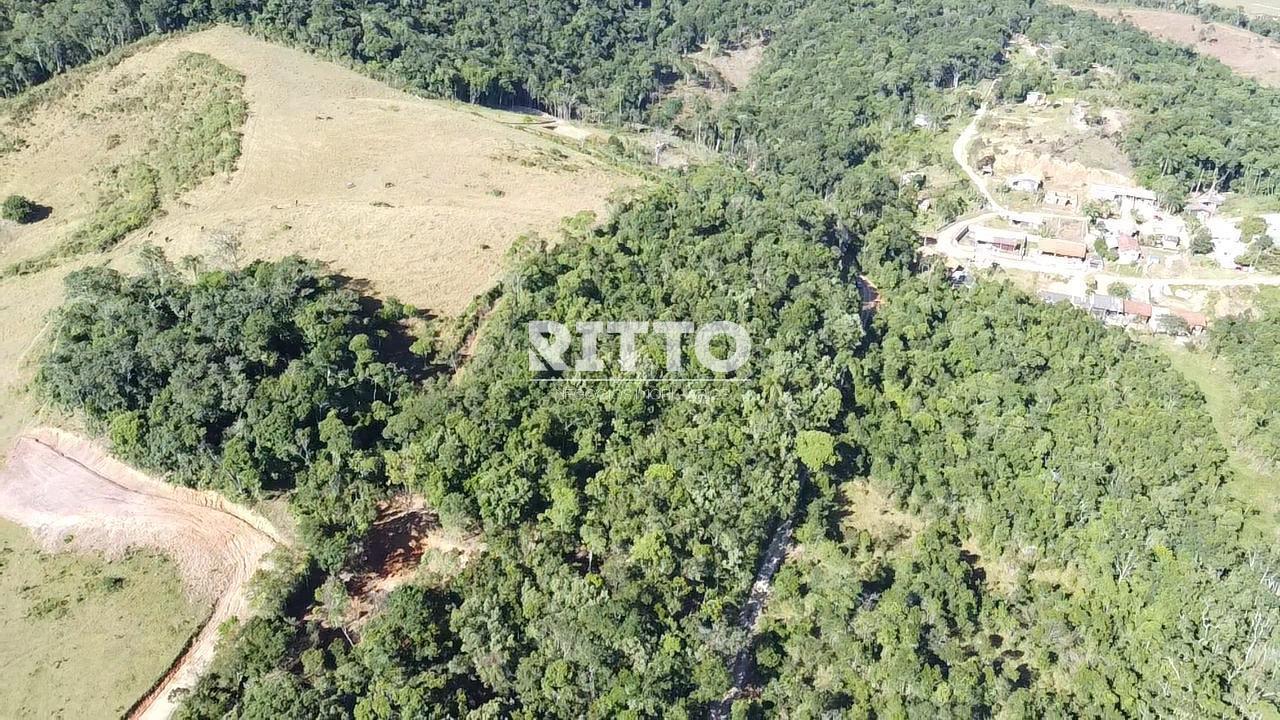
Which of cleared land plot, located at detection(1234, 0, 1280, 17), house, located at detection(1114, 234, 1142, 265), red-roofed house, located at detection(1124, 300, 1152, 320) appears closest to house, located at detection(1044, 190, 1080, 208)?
house, located at detection(1114, 234, 1142, 265)

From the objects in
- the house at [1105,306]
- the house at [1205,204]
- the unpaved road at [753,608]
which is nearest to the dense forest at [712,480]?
the unpaved road at [753,608]

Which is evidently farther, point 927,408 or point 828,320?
point 828,320

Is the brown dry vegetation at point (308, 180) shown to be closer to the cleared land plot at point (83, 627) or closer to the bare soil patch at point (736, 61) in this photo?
the cleared land plot at point (83, 627)

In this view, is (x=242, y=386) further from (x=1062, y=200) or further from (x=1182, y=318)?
(x=1062, y=200)

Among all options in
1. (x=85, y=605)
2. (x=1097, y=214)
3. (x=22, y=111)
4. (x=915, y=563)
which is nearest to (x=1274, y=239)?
(x=1097, y=214)

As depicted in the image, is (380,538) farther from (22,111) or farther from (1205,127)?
(1205,127)

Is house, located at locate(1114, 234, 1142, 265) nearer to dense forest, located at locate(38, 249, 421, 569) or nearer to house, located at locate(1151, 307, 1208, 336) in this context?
house, located at locate(1151, 307, 1208, 336)
